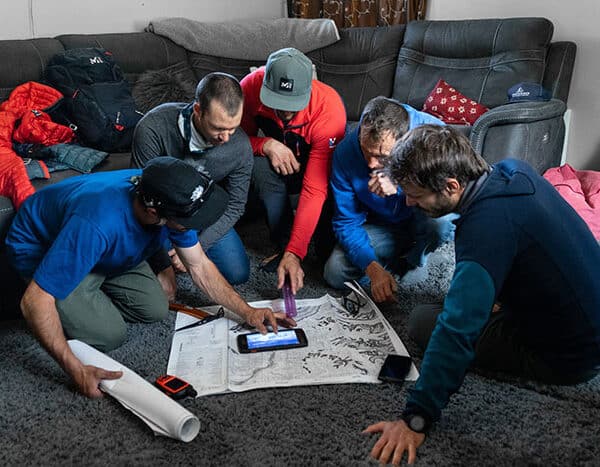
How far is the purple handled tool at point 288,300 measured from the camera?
183 centimetres

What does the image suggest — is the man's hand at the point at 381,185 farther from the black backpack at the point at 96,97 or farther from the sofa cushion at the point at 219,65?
the sofa cushion at the point at 219,65

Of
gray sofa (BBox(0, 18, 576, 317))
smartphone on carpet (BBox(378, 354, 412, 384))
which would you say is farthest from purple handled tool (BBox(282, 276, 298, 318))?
gray sofa (BBox(0, 18, 576, 317))

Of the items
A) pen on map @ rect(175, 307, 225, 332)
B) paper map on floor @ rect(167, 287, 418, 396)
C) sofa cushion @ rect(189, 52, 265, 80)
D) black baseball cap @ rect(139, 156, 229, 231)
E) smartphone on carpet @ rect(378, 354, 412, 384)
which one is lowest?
pen on map @ rect(175, 307, 225, 332)

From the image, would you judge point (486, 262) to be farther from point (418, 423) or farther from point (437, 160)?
point (418, 423)

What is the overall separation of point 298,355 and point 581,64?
7.25ft

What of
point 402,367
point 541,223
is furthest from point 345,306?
point 541,223

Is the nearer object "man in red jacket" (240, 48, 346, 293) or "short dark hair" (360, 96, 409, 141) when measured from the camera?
"short dark hair" (360, 96, 409, 141)

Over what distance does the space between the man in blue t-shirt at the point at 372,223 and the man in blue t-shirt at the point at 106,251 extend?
16.8 inches

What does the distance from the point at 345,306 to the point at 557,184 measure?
1284mm

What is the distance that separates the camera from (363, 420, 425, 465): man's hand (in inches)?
47.8

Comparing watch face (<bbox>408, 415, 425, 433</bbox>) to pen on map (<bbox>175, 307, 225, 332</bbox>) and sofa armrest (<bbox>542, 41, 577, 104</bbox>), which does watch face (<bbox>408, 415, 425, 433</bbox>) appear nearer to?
pen on map (<bbox>175, 307, 225, 332</bbox>)

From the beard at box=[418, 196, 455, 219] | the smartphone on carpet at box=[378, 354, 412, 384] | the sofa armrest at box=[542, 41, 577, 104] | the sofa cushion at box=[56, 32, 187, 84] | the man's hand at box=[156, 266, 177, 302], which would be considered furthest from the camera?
the sofa cushion at box=[56, 32, 187, 84]

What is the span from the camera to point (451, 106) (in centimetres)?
296

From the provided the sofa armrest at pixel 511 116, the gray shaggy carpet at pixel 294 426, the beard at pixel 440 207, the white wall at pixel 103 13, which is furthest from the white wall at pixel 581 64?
the beard at pixel 440 207
